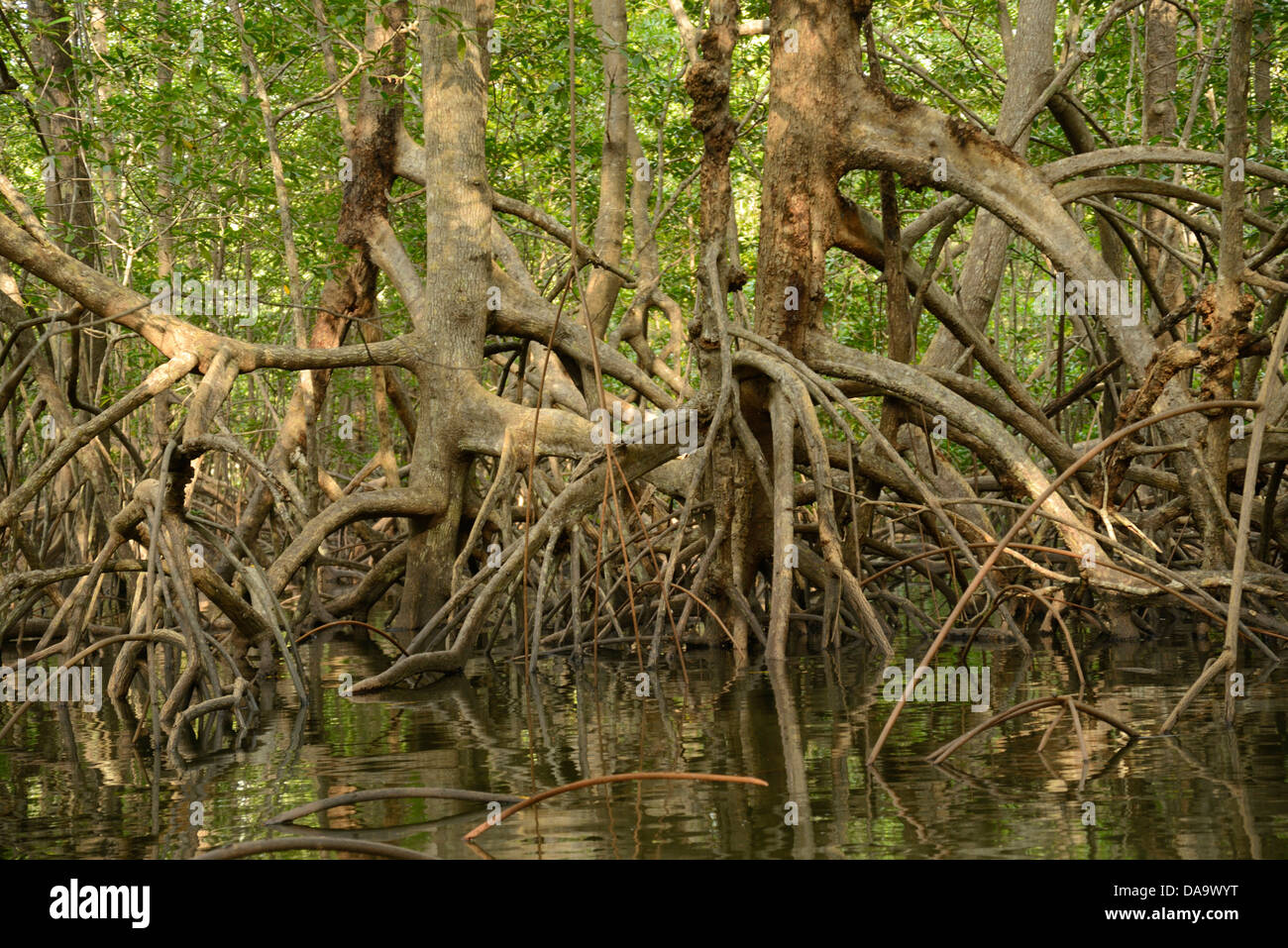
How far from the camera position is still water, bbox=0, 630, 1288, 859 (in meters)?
2.86

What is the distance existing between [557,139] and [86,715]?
673cm

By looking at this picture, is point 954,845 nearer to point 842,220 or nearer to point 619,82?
point 842,220

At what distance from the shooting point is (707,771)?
11.9 feet

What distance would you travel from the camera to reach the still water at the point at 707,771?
2863 mm

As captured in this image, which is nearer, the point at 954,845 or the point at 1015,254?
the point at 954,845

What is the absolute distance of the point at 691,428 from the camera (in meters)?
6.05

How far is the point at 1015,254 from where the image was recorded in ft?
35.1

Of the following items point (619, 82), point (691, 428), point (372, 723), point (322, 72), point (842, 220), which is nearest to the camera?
point (372, 723)
